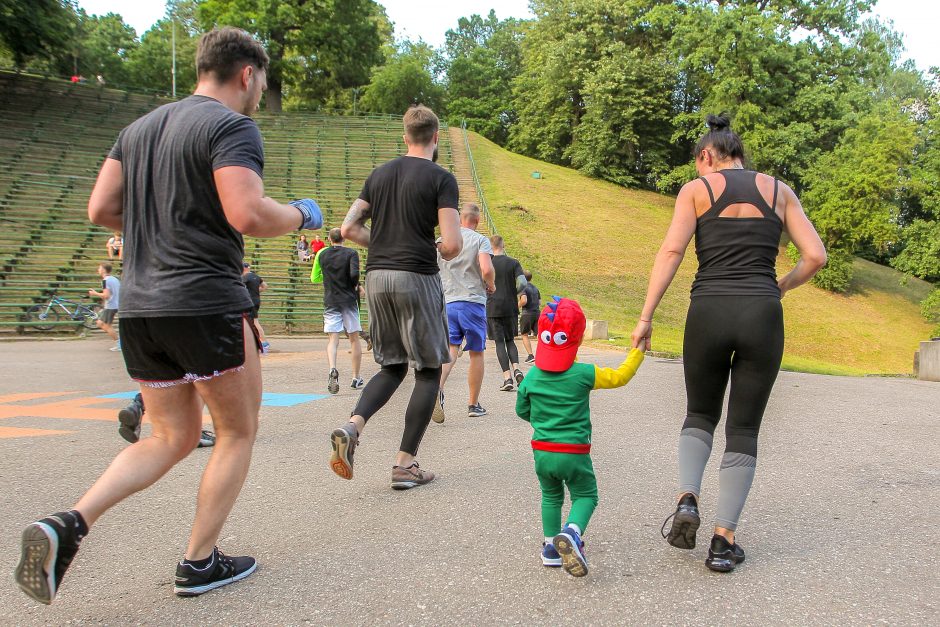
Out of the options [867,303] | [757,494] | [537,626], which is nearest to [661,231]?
[867,303]

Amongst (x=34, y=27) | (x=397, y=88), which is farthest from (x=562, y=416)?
(x=397, y=88)

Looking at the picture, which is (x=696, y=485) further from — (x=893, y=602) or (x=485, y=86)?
(x=485, y=86)

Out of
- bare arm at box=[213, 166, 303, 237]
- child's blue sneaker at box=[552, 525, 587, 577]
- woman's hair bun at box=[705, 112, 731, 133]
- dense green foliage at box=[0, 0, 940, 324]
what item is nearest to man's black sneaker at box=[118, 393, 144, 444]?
bare arm at box=[213, 166, 303, 237]

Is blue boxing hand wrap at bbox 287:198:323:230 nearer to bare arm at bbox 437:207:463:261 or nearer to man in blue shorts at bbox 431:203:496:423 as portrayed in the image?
bare arm at bbox 437:207:463:261

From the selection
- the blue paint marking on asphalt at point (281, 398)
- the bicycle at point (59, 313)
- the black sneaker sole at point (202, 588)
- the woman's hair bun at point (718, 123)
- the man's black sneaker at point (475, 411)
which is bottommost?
the bicycle at point (59, 313)

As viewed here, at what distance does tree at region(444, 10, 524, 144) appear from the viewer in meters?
59.6

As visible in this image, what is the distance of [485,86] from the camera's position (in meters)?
62.3

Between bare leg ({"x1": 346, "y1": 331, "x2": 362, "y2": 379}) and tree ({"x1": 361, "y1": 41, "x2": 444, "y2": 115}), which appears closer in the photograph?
bare leg ({"x1": 346, "y1": 331, "x2": 362, "y2": 379})

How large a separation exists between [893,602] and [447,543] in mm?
1907

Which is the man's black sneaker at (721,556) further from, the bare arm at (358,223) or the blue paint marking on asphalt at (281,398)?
the blue paint marking on asphalt at (281,398)

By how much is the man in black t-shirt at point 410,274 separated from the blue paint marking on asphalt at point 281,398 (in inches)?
148

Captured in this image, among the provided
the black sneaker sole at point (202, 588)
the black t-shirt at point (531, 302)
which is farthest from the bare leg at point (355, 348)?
the black sneaker sole at point (202, 588)

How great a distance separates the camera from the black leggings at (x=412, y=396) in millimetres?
4465

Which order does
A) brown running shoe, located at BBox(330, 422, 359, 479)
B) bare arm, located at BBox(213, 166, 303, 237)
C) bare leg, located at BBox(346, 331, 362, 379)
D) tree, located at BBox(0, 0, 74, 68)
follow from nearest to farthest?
bare arm, located at BBox(213, 166, 303, 237) → brown running shoe, located at BBox(330, 422, 359, 479) → bare leg, located at BBox(346, 331, 362, 379) → tree, located at BBox(0, 0, 74, 68)
